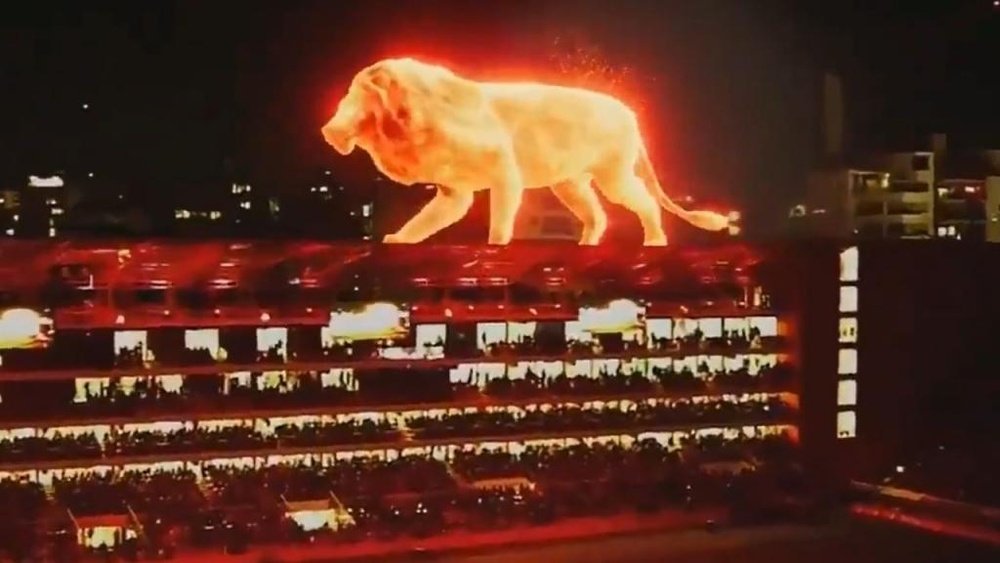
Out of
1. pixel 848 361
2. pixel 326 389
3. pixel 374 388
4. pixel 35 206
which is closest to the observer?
pixel 326 389

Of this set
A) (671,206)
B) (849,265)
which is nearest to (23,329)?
(671,206)

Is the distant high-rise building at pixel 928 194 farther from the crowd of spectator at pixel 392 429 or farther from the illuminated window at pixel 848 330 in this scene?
the crowd of spectator at pixel 392 429

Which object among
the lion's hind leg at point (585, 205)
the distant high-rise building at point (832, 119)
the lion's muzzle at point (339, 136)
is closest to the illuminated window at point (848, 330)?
the lion's hind leg at point (585, 205)

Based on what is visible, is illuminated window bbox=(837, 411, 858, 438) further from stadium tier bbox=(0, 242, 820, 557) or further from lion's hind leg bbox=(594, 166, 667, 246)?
lion's hind leg bbox=(594, 166, 667, 246)

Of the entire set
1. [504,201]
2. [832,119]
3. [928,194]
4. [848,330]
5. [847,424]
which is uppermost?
[832,119]

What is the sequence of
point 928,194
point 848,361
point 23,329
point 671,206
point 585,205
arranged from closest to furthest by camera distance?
point 23,329
point 585,205
point 671,206
point 848,361
point 928,194

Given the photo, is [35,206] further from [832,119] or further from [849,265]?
[832,119]

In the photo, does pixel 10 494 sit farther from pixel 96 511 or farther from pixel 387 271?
pixel 387 271
